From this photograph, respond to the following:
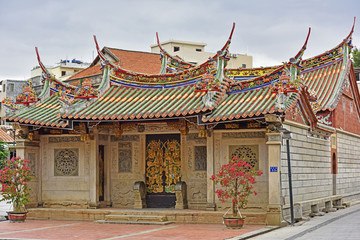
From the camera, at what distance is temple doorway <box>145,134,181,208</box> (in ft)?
71.0

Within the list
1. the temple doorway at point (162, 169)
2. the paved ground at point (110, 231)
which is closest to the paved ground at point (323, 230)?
the paved ground at point (110, 231)

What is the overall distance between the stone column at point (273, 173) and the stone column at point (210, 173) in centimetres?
232

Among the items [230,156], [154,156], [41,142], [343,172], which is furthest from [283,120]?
[343,172]

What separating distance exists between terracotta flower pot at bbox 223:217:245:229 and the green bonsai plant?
6.87 m

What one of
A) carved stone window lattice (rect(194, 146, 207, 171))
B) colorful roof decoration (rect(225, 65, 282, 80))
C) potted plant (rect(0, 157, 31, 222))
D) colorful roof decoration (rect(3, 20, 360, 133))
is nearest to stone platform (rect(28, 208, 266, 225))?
potted plant (rect(0, 157, 31, 222))

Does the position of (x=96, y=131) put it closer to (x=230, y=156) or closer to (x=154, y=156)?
(x=154, y=156)

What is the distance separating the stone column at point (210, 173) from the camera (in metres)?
19.8

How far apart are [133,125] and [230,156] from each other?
153 inches

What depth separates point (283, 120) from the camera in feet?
60.6

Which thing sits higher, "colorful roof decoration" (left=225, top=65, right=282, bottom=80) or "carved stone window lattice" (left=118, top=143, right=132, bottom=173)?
"colorful roof decoration" (left=225, top=65, right=282, bottom=80)

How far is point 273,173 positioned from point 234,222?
2.02 metres

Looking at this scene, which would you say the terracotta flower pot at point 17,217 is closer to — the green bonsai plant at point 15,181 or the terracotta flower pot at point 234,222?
the green bonsai plant at point 15,181

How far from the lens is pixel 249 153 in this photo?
1948 centimetres

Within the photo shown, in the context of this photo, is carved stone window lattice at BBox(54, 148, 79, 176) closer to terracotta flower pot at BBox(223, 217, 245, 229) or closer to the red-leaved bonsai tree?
the red-leaved bonsai tree
